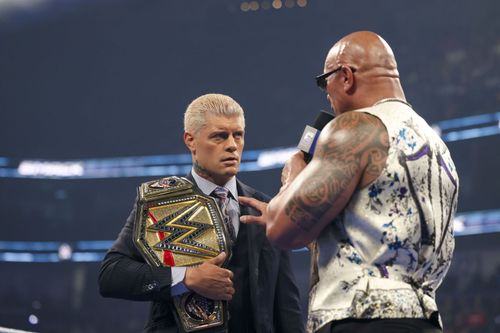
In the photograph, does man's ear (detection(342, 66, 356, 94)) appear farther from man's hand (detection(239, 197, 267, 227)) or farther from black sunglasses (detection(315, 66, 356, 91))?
man's hand (detection(239, 197, 267, 227))

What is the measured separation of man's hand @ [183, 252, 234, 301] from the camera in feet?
8.66

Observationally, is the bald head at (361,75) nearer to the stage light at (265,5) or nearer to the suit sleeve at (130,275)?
the suit sleeve at (130,275)

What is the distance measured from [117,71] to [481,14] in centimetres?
1018

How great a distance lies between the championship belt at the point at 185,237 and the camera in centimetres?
270

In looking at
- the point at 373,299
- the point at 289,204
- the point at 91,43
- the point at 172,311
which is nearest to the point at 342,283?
the point at 373,299

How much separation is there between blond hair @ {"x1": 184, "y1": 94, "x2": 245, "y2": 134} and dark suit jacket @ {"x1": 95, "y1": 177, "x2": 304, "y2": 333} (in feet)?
1.33

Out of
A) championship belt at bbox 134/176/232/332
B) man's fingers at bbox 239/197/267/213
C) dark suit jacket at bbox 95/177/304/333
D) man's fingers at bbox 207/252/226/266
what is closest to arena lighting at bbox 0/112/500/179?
dark suit jacket at bbox 95/177/304/333

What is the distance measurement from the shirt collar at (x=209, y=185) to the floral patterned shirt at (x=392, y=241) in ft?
3.02

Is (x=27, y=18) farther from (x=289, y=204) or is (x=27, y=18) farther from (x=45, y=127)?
(x=289, y=204)

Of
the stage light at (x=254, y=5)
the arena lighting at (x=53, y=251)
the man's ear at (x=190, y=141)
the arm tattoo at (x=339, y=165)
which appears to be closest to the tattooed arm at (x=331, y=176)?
the arm tattoo at (x=339, y=165)

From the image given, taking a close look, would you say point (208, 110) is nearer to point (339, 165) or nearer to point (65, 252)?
point (339, 165)

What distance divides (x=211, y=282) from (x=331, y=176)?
0.79 metres

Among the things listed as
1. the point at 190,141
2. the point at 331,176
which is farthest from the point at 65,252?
the point at 331,176

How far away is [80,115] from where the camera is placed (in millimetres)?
21266
